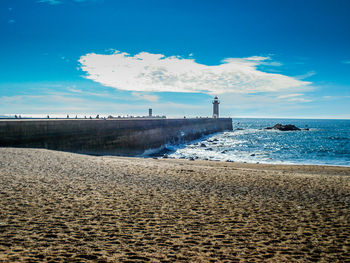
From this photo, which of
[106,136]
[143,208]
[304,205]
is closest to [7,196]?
[143,208]

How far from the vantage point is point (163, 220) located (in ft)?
15.2

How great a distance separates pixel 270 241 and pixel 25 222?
3.91 meters

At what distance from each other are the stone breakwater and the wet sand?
24.8 feet

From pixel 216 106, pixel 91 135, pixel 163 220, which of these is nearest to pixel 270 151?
pixel 91 135

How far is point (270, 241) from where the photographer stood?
158 inches

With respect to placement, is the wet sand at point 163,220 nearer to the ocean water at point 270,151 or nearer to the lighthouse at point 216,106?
the ocean water at point 270,151

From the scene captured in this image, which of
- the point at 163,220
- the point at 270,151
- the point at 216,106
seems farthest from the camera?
the point at 216,106

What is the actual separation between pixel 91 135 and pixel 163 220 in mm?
16340

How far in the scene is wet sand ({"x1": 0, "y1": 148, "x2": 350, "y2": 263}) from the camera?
3502 mm

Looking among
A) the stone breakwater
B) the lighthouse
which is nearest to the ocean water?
the stone breakwater

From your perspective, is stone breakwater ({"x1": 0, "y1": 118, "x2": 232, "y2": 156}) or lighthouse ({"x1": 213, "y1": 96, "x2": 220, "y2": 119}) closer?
stone breakwater ({"x1": 0, "y1": 118, "x2": 232, "y2": 156})

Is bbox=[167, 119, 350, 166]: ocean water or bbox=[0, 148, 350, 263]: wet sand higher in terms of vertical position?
bbox=[0, 148, 350, 263]: wet sand

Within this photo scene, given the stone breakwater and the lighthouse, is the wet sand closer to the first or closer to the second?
the stone breakwater

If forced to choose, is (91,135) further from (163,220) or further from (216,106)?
(216,106)
